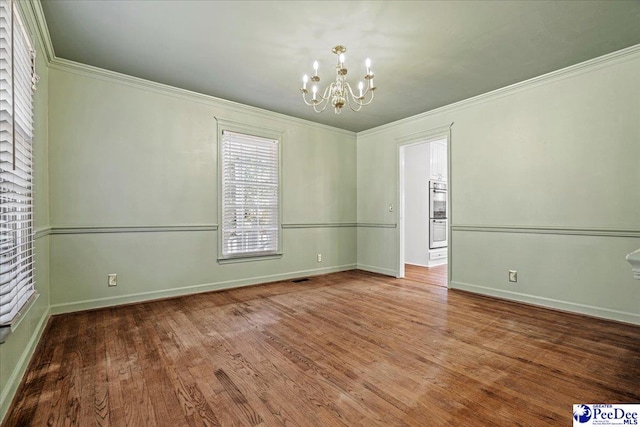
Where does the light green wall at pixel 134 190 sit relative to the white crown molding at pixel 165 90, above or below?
below

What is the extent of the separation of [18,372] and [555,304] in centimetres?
473

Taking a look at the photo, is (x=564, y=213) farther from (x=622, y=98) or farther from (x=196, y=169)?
(x=196, y=169)

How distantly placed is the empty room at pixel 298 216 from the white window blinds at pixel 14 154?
3cm

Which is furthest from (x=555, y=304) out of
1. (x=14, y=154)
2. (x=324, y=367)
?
(x=14, y=154)

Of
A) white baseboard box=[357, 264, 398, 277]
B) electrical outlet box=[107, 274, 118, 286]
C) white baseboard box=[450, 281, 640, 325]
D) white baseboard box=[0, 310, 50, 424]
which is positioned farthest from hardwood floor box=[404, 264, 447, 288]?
white baseboard box=[0, 310, 50, 424]

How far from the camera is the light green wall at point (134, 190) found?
319cm

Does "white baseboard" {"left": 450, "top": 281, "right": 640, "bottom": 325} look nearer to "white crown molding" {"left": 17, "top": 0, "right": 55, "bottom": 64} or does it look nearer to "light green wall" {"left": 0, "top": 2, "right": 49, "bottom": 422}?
"light green wall" {"left": 0, "top": 2, "right": 49, "bottom": 422}

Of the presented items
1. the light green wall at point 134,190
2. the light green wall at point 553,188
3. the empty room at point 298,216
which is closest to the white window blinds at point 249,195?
the empty room at point 298,216

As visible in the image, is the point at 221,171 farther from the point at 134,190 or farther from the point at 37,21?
the point at 37,21

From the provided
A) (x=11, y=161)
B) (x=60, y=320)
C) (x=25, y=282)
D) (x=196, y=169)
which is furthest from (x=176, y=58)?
(x=60, y=320)

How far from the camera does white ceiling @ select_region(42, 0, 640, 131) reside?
2322 millimetres

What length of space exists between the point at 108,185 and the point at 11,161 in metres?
→ 1.72

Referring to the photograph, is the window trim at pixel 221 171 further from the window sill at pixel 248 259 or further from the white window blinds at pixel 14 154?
the white window blinds at pixel 14 154

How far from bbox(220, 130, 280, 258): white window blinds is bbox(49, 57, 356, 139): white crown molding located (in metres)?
0.37
